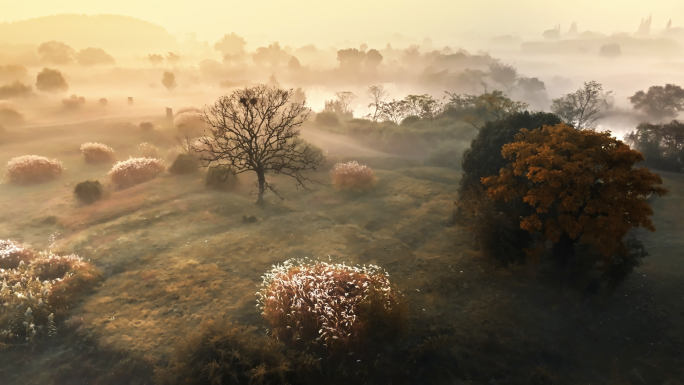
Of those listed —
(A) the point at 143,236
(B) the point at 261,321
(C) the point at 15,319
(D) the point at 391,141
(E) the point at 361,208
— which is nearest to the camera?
(C) the point at 15,319

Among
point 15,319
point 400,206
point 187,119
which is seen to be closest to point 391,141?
point 400,206

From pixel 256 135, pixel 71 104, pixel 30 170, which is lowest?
pixel 30 170

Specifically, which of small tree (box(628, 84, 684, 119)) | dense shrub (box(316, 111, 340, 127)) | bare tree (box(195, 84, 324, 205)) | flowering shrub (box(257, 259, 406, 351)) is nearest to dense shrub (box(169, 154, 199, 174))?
bare tree (box(195, 84, 324, 205))

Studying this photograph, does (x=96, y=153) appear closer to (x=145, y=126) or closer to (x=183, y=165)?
(x=183, y=165)

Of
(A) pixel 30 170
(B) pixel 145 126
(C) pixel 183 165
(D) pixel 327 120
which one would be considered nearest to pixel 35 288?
(C) pixel 183 165

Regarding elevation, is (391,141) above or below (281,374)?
above

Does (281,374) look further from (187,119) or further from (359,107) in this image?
(359,107)

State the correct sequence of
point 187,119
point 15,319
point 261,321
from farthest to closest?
1. point 187,119
2. point 261,321
3. point 15,319
